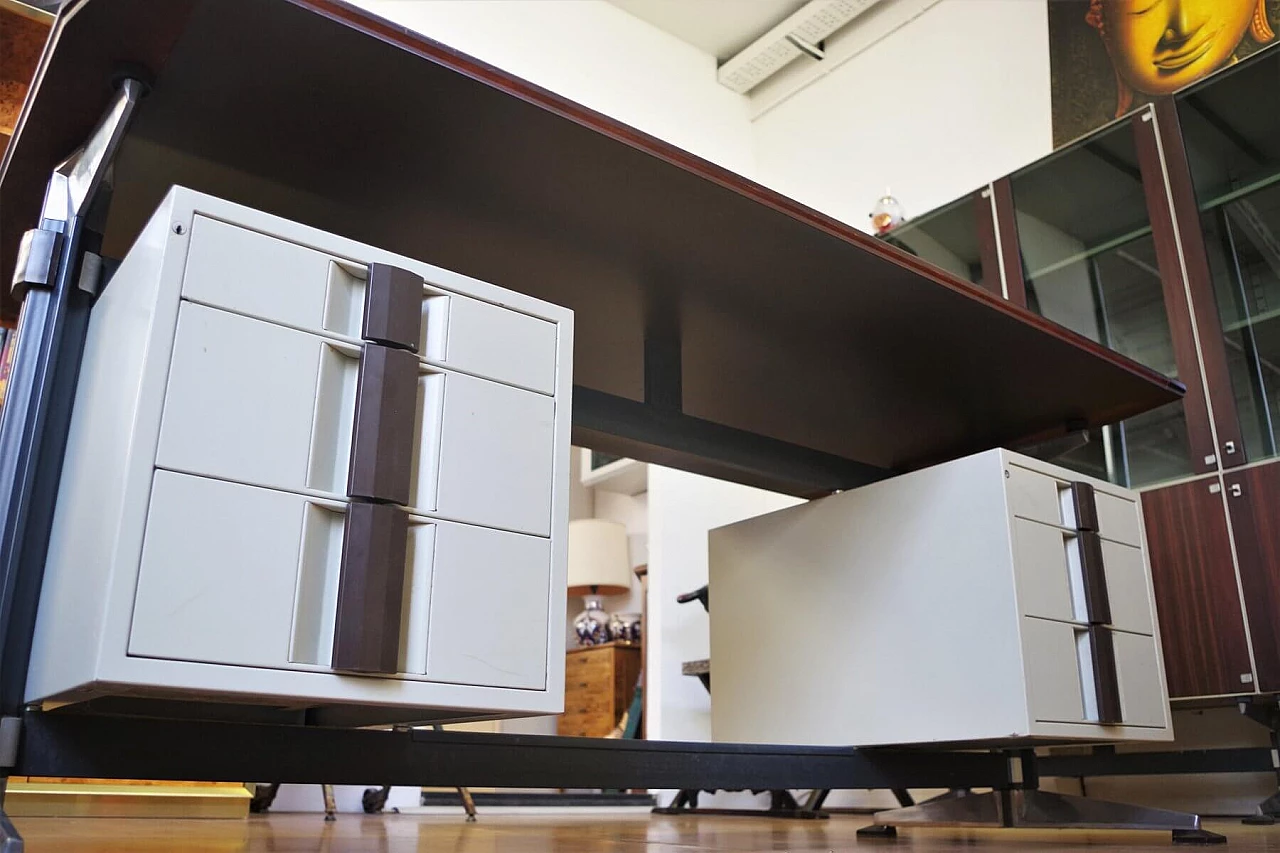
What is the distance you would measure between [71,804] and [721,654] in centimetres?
154

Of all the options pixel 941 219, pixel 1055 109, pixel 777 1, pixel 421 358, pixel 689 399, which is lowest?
pixel 421 358

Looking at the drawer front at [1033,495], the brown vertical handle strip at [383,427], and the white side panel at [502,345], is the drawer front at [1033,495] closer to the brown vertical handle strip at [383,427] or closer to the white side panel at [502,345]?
the white side panel at [502,345]

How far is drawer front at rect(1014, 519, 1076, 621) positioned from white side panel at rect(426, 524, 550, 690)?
0.91 metres

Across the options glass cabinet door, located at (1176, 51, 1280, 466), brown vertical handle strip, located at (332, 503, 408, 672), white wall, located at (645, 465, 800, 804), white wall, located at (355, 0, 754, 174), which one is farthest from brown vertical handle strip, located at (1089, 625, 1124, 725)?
white wall, located at (355, 0, 754, 174)

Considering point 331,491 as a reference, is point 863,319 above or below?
above

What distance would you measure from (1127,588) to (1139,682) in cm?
16

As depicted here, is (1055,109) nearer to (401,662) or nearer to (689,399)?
(689,399)

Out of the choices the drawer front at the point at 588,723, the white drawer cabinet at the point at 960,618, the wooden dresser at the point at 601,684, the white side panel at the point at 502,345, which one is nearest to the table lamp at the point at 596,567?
the wooden dresser at the point at 601,684

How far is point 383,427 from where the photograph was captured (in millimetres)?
999

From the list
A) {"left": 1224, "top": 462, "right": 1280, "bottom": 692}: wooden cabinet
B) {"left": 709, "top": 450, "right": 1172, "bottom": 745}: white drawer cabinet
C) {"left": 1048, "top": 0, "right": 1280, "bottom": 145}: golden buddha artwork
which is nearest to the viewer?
{"left": 709, "top": 450, "right": 1172, "bottom": 745}: white drawer cabinet

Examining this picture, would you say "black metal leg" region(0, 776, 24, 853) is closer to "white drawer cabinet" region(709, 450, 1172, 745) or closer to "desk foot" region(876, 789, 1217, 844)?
"white drawer cabinet" region(709, 450, 1172, 745)

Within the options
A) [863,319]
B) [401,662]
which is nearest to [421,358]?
[401,662]

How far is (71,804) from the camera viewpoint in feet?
7.83

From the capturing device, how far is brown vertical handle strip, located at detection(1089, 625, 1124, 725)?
1686 millimetres
